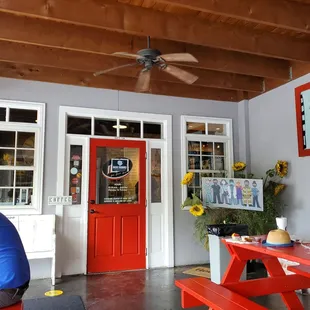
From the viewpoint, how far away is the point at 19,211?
4.64m

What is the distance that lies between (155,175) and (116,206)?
0.88m

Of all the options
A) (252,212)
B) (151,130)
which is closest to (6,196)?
(151,130)

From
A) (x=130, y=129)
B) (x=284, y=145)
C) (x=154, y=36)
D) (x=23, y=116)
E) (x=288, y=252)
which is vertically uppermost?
(x=154, y=36)

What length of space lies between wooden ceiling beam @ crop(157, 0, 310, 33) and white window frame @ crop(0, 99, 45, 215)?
2900 millimetres

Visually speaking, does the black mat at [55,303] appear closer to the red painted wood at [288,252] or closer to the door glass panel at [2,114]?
the red painted wood at [288,252]

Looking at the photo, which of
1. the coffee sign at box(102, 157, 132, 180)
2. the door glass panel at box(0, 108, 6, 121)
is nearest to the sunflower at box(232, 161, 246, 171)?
the coffee sign at box(102, 157, 132, 180)

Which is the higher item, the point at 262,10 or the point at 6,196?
the point at 262,10

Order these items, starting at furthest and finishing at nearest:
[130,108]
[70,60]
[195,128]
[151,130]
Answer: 1. [195,128]
2. [151,130]
3. [130,108]
4. [70,60]

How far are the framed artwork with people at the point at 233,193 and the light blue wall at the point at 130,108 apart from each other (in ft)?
2.07

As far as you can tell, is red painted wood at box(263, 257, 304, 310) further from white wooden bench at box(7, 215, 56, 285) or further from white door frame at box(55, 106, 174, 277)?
white wooden bench at box(7, 215, 56, 285)

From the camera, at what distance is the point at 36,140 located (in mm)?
4879

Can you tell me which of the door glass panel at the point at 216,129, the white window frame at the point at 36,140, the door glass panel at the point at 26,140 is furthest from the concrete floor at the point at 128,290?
the door glass panel at the point at 216,129

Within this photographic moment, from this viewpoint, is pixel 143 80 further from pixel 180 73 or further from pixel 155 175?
pixel 155 175

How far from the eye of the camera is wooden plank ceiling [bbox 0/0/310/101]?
3.18 meters
